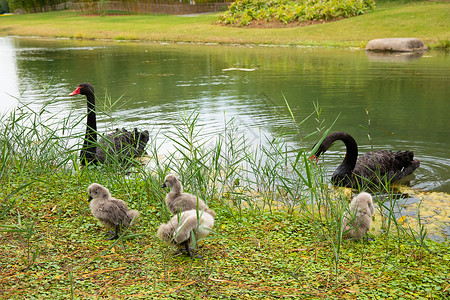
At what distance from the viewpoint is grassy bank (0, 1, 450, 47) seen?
20062mm

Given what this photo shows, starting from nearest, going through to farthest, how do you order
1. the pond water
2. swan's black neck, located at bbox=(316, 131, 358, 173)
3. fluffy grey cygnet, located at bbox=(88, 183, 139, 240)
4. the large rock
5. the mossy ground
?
the mossy ground, fluffy grey cygnet, located at bbox=(88, 183, 139, 240), swan's black neck, located at bbox=(316, 131, 358, 173), the pond water, the large rock

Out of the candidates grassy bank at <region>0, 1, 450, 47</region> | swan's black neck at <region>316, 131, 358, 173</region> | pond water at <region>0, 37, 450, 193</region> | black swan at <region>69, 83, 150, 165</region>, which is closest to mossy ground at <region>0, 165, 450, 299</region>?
black swan at <region>69, 83, 150, 165</region>

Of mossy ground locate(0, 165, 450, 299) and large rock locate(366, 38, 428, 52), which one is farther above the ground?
mossy ground locate(0, 165, 450, 299)

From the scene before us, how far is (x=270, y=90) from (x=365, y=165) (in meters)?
5.29

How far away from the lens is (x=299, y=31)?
22672 millimetres

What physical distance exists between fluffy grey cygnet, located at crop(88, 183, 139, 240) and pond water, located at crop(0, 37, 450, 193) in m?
1.48

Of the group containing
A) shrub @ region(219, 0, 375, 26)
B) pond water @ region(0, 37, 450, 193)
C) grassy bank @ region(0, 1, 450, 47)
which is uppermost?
shrub @ region(219, 0, 375, 26)

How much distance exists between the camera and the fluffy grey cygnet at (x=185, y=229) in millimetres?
2805

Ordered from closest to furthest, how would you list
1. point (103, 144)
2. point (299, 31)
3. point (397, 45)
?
point (103, 144) < point (397, 45) < point (299, 31)

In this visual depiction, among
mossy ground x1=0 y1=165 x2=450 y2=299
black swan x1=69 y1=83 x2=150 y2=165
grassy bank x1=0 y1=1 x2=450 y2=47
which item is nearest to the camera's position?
mossy ground x1=0 y1=165 x2=450 y2=299

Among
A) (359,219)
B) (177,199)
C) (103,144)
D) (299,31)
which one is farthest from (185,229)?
(299,31)

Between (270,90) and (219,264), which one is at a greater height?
(219,264)

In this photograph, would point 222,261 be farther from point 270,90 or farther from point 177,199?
point 270,90

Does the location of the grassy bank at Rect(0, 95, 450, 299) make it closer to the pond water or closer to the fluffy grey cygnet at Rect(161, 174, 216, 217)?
the fluffy grey cygnet at Rect(161, 174, 216, 217)
